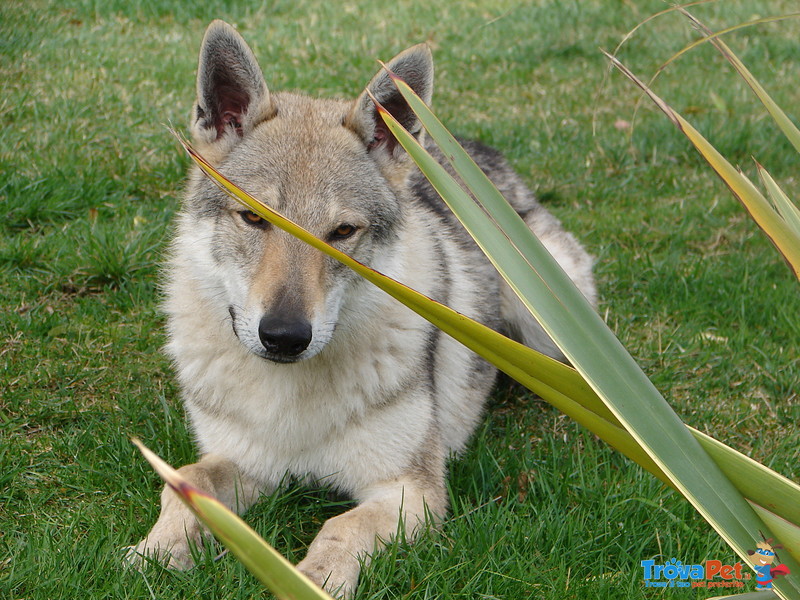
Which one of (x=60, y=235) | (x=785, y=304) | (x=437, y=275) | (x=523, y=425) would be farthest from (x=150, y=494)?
(x=785, y=304)

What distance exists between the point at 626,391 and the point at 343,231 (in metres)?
1.36

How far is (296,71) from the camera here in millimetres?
6828

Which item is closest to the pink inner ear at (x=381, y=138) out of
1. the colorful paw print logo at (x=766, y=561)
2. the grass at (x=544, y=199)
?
the grass at (x=544, y=199)

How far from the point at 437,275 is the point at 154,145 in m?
2.82

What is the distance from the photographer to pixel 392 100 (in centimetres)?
298

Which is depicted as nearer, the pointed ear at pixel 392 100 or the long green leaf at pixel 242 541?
the long green leaf at pixel 242 541

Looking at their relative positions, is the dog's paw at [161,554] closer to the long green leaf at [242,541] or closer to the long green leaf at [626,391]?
the long green leaf at [242,541]

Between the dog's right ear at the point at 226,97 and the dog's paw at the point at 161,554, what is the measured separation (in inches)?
50.8

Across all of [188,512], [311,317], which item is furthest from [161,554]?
[311,317]

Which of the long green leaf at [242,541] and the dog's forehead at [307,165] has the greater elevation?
the long green leaf at [242,541]

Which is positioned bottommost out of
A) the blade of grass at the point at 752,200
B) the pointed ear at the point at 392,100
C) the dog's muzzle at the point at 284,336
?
the dog's muzzle at the point at 284,336

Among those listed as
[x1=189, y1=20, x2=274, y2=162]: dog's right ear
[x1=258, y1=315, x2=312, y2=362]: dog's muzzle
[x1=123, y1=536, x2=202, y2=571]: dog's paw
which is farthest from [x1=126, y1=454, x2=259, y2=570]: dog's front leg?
[x1=189, y1=20, x2=274, y2=162]: dog's right ear

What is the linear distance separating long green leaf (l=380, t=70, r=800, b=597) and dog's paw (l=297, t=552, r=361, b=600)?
114cm

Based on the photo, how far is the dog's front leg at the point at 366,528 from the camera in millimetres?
2461
